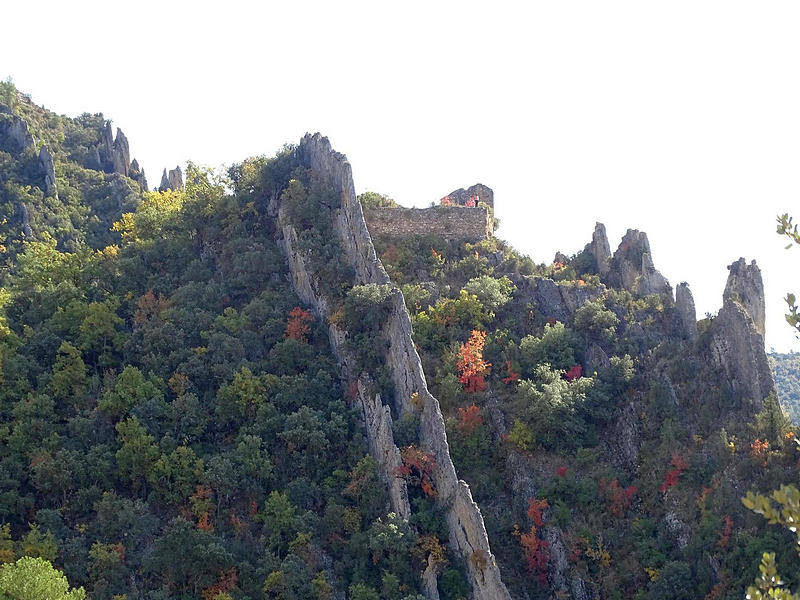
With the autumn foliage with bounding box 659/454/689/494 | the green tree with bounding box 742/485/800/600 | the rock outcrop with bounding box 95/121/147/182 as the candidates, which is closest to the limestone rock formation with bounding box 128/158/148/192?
the rock outcrop with bounding box 95/121/147/182

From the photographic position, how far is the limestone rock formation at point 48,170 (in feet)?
221

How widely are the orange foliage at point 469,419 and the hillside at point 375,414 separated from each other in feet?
0.33

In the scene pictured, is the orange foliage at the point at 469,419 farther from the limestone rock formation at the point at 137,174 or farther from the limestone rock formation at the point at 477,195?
the limestone rock formation at the point at 137,174

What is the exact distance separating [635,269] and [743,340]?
8581 millimetres

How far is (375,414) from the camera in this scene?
125ft

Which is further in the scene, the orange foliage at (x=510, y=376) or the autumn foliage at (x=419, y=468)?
the orange foliage at (x=510, y=376)

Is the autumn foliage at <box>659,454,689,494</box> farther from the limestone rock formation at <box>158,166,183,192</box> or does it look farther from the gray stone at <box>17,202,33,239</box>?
the limestone rock formation at <box>158,166,183,192</box>

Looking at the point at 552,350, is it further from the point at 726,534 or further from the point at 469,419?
the point at 726,534

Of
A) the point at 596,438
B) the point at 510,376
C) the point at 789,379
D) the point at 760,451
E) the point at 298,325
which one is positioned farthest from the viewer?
the point at 789,379

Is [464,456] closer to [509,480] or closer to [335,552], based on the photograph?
[509,480]

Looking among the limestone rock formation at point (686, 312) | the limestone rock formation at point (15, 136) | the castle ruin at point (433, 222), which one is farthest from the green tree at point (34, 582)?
the limestone rock formation at point (15, 136)

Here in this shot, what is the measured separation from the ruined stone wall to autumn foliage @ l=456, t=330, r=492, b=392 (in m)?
8.81

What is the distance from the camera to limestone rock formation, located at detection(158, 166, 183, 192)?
7019cm

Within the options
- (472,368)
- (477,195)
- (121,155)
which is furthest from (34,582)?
(121,155)
